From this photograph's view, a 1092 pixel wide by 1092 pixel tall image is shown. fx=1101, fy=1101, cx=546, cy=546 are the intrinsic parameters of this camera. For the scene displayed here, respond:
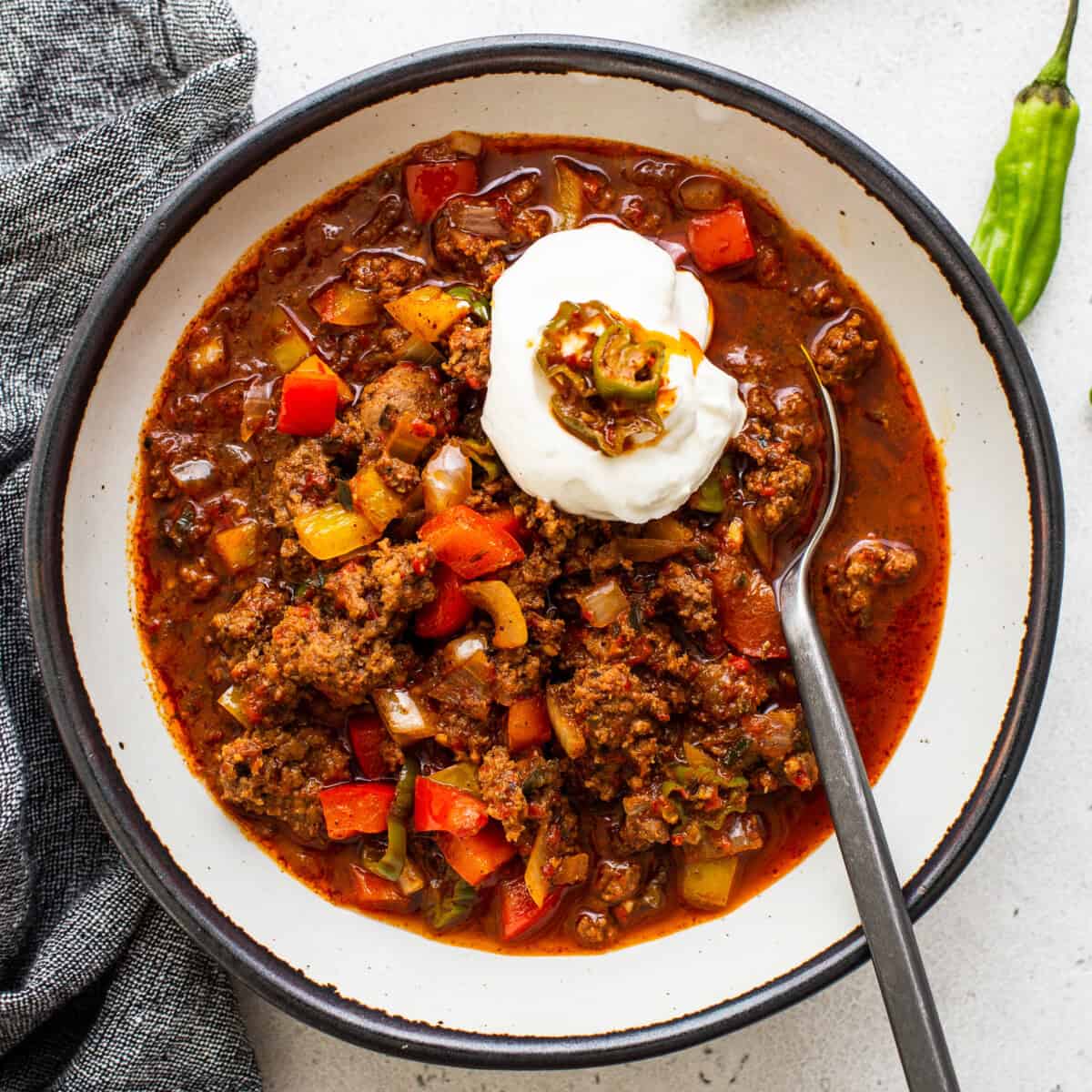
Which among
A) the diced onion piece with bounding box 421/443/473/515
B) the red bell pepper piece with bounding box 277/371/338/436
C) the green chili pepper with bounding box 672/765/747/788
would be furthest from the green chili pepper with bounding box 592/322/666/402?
the green chili pepper with bounding box 672/765/747/788

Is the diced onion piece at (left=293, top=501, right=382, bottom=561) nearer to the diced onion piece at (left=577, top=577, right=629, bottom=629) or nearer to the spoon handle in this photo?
the diced onion piece at (left=577, top=577, right=629, bottom=629)

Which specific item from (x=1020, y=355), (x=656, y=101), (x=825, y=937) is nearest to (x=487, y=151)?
(x=656, y=101)

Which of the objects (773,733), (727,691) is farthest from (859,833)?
(727,691)

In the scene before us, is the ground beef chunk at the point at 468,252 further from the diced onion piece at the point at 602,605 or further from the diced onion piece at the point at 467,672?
the diced onion piece at the point at 467,672

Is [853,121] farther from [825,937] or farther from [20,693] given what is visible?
[20,693]

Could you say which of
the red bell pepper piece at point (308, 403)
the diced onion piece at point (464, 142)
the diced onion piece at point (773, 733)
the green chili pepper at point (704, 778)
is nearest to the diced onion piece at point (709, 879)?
the green chili pepper at point (704, 778)

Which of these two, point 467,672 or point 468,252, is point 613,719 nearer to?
point 467,672
